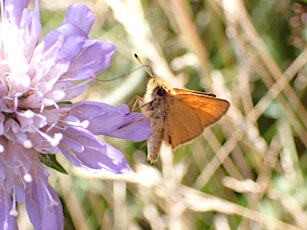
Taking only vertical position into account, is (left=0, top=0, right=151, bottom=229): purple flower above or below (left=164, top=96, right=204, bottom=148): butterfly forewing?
above

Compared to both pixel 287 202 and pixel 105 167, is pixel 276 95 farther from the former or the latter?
pixel 105 167

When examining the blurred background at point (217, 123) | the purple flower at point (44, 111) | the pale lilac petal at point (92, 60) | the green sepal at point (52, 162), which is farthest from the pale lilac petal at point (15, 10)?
the blurred background at point (217, 123)

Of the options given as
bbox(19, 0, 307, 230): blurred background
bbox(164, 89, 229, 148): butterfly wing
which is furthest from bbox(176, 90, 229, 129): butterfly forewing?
bbox(19, 0, 307, 230): blurred background

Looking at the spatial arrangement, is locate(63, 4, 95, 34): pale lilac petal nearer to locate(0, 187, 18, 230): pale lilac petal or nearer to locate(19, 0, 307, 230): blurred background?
locate(0, 187, 18, 230): pale lilac petal

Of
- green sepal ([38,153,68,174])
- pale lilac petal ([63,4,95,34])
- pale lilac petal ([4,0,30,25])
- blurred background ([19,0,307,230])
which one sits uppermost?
pale lilac petal ([4,0,30,25])

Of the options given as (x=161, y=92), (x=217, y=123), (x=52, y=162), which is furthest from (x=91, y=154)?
(x=217, y=123)

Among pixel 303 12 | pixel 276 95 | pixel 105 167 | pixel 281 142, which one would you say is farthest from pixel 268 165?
pixel 105 167
